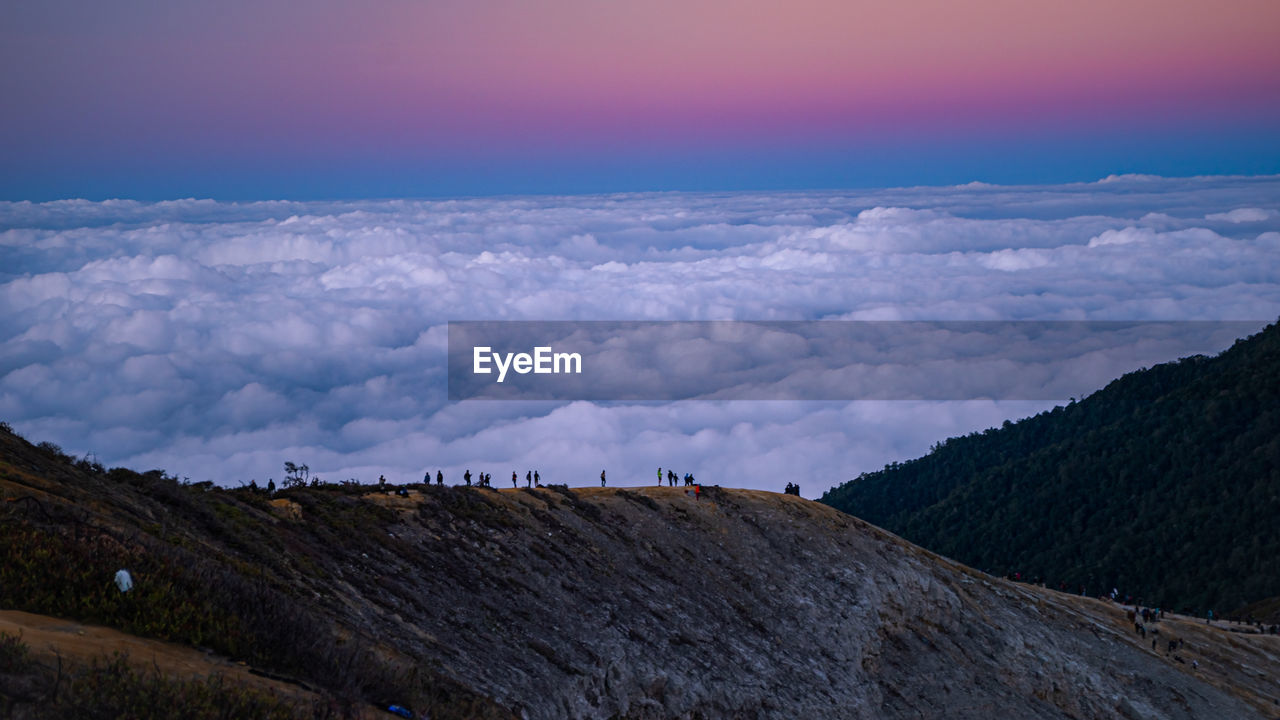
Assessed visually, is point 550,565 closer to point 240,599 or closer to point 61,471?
point 61,471

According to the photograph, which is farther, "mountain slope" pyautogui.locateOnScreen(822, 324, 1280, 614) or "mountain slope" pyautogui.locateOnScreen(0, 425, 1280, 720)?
"mountain slope" pyautogui.locateOnScreen(822, 324, 1280, 614)

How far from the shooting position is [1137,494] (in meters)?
120

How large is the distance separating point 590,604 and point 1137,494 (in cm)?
10629

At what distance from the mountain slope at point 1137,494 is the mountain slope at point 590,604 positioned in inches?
1916

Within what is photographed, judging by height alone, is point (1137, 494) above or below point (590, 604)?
below

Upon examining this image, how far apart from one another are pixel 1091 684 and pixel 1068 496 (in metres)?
82.9

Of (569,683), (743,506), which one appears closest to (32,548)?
(569,683)

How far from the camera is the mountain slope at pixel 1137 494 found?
105 meters

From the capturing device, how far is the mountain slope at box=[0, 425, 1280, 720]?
16672mm

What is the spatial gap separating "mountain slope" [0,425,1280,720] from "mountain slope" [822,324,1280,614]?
160 ft

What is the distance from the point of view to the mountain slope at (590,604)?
16.7m

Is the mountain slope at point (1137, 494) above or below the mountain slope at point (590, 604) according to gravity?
below

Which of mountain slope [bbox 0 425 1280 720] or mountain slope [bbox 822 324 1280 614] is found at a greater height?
mountain slope [bbox 0 425 1280 720]

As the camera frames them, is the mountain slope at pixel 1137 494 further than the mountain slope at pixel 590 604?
Yes
